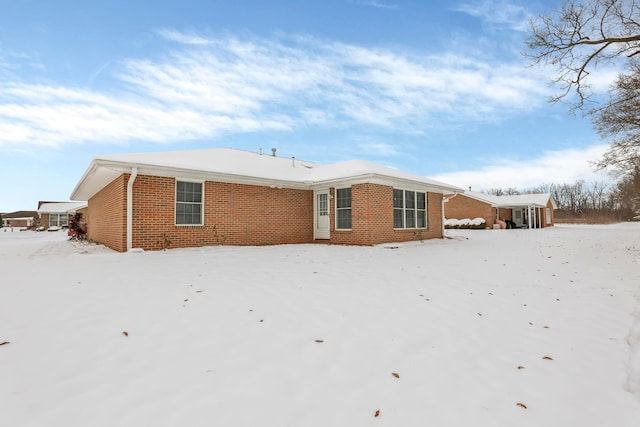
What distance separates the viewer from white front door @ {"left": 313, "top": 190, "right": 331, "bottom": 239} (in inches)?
528

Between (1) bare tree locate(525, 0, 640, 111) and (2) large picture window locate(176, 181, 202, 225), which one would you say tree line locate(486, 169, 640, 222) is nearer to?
(1) bare tree locate(525, 0, 640, 111)

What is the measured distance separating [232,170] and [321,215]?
434 cm

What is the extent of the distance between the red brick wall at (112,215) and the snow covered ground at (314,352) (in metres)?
3.90

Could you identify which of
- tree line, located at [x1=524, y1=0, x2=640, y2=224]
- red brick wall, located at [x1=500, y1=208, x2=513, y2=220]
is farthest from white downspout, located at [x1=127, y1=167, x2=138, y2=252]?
red brick wall, located at [x1=500, y1=208, x2=513, y2=220]

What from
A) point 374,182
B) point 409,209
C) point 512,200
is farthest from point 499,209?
point 374,182

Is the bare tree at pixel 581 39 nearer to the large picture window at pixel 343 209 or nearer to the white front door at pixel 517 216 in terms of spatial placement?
the large picture window at pixel 343 209

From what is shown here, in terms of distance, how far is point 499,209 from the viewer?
35.0 meters

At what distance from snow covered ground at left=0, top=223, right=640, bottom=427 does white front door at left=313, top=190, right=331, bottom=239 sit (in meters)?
7.45

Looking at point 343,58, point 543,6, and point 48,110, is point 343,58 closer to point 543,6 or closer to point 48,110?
point 543,6

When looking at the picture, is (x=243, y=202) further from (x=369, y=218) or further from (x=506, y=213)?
(x=506, y=213)

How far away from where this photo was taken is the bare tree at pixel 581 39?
971 cm

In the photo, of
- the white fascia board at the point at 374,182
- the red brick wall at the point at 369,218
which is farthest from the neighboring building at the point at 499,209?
the red brick wall at the point at 369,218

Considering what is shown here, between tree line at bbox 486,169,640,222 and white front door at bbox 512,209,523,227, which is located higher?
tree line at bbox 486,169,640,222

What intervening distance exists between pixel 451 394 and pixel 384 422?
660 mm
